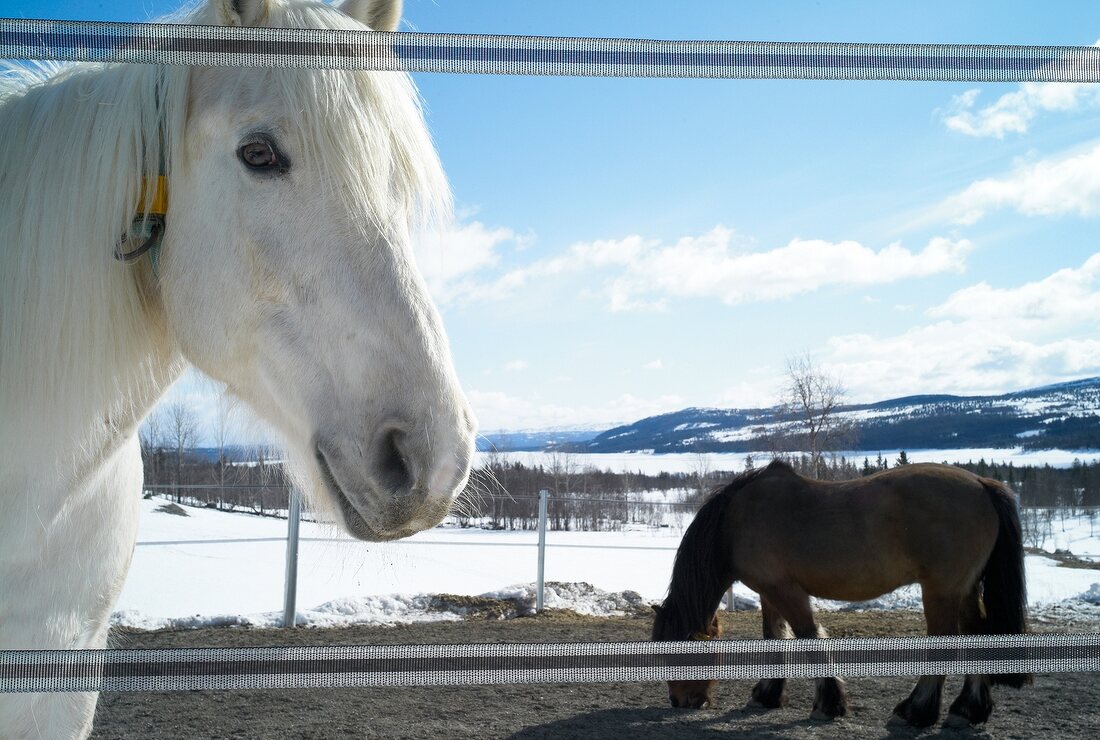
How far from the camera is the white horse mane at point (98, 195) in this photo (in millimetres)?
1022

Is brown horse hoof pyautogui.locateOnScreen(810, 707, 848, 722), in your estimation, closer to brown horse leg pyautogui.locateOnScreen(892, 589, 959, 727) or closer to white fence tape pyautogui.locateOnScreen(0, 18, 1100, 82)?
brown horse leg pyautogui.locateOnScreen(892, 589, 959, 727)

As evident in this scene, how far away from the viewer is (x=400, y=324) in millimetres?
918

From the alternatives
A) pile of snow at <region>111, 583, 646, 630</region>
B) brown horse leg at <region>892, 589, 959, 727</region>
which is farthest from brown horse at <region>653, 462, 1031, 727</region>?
pile of snow at <region>111, 583, 646, 630</region>

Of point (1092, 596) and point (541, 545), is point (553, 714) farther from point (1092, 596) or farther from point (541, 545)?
point (1092, 596)

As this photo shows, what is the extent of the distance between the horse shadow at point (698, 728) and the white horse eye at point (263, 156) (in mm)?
3761

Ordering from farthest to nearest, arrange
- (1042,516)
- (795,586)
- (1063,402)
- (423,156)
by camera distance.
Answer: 1. (1063,402)
2. (1042,516)
3. (795,586)
4. (423,156)

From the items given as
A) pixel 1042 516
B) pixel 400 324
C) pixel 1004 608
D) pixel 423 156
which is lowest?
pixel 1004 608

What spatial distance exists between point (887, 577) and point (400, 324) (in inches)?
173

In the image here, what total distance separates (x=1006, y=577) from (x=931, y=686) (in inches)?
34.1

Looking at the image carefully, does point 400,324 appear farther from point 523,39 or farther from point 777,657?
point 777,657

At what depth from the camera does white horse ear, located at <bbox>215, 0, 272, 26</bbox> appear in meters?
1.01

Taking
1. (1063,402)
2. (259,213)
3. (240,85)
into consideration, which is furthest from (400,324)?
(1063,402)

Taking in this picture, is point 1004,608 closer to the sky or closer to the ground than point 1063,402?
closer to the ground

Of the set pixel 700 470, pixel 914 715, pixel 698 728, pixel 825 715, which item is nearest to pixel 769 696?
pixel 825 715
